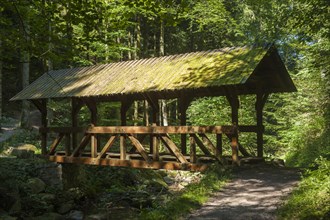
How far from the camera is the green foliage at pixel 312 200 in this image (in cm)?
640

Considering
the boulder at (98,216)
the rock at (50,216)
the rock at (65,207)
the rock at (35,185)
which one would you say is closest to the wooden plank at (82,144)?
the rock at (35,185)

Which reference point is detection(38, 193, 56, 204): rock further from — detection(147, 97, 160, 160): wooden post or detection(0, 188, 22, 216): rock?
detection(147, 97, 160, 160): wooden post

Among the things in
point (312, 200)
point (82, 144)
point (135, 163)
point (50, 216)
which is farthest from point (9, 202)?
point (312, 200)

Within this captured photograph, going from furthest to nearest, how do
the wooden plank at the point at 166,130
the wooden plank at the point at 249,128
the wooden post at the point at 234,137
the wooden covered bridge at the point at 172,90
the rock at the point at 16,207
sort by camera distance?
the wooden plank at the point at 249,128 < the rock at the point at 16,207 < the wooden covered bridge at the point at 172,90 < the wooden post at the point at 234,137 < the wooden plank at the point at 166,130

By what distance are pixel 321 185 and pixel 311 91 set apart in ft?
38.3

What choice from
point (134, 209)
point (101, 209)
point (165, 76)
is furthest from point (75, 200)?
point (165, 76)

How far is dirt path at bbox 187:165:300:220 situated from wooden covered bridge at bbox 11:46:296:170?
88 centimetres

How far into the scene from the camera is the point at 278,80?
1252 centimetres

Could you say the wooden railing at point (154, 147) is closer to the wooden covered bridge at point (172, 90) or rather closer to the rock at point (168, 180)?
the wooden covered bridge at point (172, 90)

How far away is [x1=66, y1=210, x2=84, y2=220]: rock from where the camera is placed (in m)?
10.8

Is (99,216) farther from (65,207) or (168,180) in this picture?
(168,180)

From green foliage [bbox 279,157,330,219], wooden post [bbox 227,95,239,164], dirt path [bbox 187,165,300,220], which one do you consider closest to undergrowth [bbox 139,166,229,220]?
dirt path [bbox 187,165,300,220]

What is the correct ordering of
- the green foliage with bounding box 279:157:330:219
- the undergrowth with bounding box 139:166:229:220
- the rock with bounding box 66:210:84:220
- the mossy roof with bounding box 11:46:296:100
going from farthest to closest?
the rock with bounding box 66:210:84:220
the mossy roof with bounding box 11:46:296:100
the undergrowth with bounding box 139:166:229:220
the green foliage with bounding box 279:157:330:219

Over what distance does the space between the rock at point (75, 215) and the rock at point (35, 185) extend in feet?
6.10
